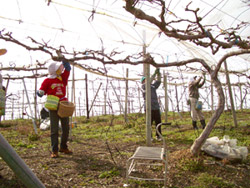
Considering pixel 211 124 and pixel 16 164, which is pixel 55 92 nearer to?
pixel 211 124

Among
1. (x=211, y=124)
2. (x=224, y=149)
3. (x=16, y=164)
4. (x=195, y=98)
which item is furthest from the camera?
(x=195, y=98)

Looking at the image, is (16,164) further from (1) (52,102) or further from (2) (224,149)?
(2) (224,149)

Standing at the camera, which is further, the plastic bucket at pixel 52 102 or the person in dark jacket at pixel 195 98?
the person in dark jacket at pixel 195 98

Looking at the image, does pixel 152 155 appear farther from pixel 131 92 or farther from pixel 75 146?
pixel 131 92

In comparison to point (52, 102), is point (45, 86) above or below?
above

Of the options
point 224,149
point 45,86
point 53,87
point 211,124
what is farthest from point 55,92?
point 224,149

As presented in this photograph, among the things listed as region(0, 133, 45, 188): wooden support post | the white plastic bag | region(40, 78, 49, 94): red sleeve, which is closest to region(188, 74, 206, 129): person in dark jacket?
the white plastic bag

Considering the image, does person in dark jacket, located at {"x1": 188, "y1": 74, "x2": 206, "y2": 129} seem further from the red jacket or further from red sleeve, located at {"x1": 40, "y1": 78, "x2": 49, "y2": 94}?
red sleeve, located at {"x1": 40, "y1": 78, "x2": 49, "y2": 94}

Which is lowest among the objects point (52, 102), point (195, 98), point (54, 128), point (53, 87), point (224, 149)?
point (224, 149)

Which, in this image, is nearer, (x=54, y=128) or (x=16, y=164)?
(x=16, y=164)

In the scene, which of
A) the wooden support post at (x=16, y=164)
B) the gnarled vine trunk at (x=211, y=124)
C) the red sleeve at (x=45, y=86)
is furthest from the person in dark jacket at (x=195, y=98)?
the wooden support post at (x=16, y=164)

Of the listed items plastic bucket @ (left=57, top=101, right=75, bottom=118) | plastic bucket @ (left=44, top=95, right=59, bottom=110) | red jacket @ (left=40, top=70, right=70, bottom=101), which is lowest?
plastic bucket @ (left=57, top=101, right=75, bottom=118)

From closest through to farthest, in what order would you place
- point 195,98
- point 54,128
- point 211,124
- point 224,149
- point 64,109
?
point 211,124, point 224,149, point 64,109, point 54,128, point 195,98

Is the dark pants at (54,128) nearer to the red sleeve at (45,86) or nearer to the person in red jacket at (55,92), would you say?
the person in red jacket at (55,92)
